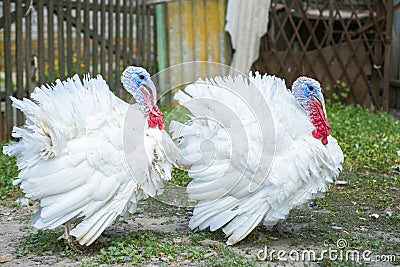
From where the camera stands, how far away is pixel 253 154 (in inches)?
174

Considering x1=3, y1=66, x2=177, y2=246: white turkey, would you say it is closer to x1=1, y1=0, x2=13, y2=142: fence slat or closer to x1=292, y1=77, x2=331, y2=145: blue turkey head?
x1=292, y1=77, x2=331, y2=145: blue turkey head

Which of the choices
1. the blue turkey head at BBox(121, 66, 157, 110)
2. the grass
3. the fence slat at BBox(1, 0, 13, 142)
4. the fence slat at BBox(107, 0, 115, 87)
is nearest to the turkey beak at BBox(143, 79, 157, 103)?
the blue turkey head at BBox(121, 66, 157, 110)

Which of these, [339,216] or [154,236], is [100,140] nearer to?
[154,236]

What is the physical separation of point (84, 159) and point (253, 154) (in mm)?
1121

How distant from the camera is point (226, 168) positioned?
14.7 ft

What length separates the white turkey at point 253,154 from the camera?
174 inches

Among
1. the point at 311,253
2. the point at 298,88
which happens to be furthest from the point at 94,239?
the point at 298,88

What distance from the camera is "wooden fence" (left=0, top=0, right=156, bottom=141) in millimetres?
7805

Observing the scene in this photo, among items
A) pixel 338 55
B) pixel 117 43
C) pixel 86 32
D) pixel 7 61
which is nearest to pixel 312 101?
pixel 7 61

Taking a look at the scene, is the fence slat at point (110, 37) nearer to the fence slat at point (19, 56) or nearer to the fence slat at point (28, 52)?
the fence slat at point (28, 52)

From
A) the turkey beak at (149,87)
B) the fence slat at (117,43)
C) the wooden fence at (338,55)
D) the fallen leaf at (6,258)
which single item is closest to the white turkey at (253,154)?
the turkey beak at (149,87)

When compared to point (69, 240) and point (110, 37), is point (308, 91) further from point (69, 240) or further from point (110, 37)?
point (110, 37)

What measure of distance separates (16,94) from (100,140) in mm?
4012

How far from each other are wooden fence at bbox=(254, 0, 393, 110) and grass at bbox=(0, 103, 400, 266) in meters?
3.27
